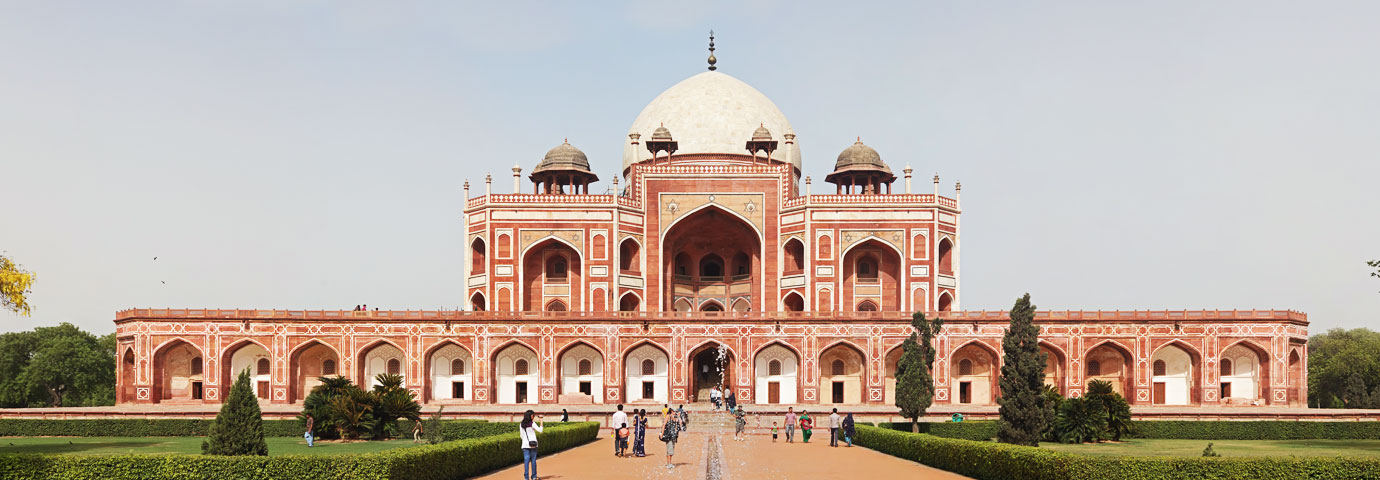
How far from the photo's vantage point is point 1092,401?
2862 cm

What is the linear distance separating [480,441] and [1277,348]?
32.7 m

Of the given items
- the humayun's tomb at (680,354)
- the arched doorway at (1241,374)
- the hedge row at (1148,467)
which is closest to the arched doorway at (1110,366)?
the humayun's tomb at (680,354)

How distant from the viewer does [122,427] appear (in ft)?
101

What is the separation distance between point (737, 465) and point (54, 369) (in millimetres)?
40109

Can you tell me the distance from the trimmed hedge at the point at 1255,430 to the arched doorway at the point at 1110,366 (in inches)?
423

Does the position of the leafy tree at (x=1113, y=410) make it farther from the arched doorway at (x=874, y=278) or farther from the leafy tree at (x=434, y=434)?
the arched doorway at (x=874, y=278)

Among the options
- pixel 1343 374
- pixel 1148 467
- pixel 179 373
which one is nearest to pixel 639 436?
pixel 1148 467

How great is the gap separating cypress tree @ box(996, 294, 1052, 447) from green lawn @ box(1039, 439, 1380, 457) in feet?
5.12

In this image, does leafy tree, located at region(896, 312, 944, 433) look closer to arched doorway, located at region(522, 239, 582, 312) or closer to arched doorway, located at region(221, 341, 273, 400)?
arched doorway, located at region(522, 239, 582, 312)

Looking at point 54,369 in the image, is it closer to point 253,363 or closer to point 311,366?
point 253,363

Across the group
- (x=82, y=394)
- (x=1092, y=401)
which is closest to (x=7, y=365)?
(x=82, y=394)

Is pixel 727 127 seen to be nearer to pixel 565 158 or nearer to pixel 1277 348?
pixel 565 158

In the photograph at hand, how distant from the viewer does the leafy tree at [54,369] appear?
5072cm

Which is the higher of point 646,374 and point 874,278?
point 874,278
